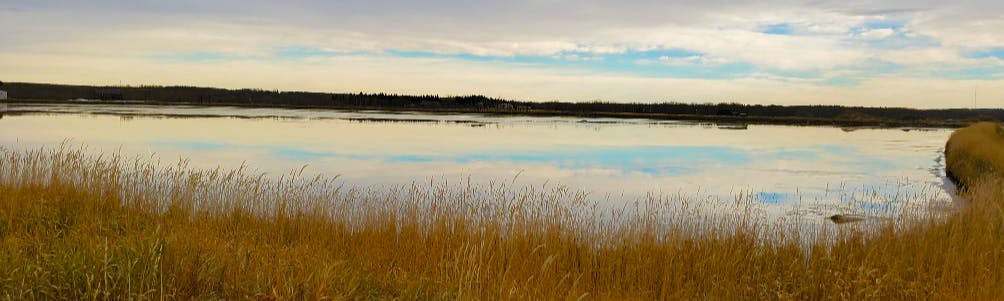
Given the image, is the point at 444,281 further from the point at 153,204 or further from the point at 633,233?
the point at 153,204

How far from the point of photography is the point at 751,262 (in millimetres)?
10047

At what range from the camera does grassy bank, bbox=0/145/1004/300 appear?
666cm

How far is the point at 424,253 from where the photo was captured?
1042 cm

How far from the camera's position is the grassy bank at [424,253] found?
6664mm

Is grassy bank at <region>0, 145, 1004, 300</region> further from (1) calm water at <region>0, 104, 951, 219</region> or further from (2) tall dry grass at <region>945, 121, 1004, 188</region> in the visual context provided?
(2) tall dry grass at <region>945, 121, 1004, 188</region>

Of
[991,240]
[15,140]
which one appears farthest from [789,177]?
[15,140]

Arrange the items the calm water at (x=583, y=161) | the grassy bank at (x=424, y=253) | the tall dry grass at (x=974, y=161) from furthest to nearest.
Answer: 1. the tall dry grass at (x=974, y=161)
2. the calm water at (x=583, y=161)
3. the grassy bank at (x=424, y=253)

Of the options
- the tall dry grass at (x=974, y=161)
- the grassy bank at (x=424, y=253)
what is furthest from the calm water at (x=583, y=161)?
the grassy bank at (x=424, y=253)

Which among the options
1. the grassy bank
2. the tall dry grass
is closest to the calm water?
the tall dry grass

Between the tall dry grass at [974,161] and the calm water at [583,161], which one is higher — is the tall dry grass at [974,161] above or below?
above

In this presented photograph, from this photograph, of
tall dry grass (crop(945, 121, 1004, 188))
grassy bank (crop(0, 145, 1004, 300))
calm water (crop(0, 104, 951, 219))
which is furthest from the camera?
tall dry grass (crop(945, 121, 1004, 188))

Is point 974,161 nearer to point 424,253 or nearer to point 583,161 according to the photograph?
point 583,161

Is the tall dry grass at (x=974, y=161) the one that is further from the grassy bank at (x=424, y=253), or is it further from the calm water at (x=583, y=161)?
the grassy bank at (x=424, y=253)

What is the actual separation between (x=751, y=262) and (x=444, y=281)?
13.8 feet
